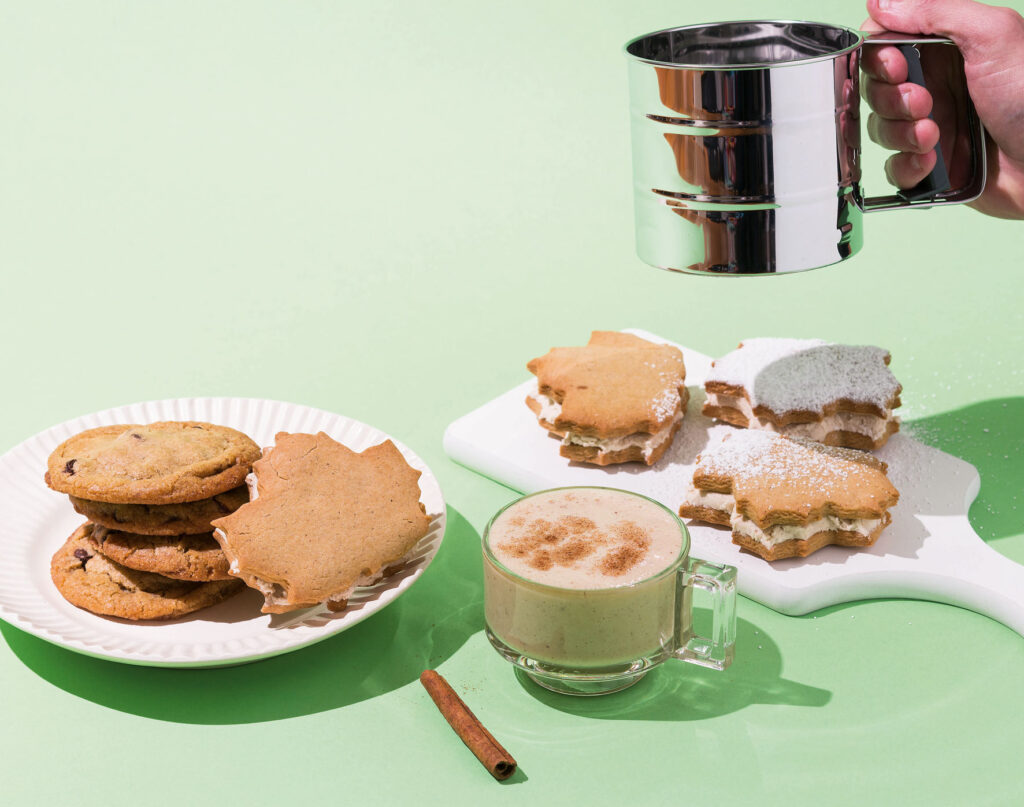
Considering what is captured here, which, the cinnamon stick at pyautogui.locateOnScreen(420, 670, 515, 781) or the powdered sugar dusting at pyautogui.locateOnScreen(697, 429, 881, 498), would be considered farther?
the powdered sugar dusting at pyautogui.locateOnScreen(697, 429, 881, 498)

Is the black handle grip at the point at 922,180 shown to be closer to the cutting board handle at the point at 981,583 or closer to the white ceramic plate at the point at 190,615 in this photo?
the cutting board handle at the point at 981,583

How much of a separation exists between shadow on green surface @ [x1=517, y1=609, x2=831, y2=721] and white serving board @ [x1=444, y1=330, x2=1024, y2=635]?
0.21m

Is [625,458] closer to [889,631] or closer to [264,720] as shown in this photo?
[889,631]

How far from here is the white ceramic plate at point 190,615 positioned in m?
2.27

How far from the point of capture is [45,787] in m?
2.18

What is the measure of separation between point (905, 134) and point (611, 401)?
95 cm

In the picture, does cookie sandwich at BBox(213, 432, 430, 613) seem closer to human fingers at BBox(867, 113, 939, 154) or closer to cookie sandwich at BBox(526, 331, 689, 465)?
cookie sandwich at BBox(526, 331, 689, 465)

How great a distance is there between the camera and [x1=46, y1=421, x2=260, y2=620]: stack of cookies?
93.7 inches

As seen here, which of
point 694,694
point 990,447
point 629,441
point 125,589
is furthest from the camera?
point 990,447

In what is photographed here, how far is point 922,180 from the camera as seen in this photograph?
8.97ft

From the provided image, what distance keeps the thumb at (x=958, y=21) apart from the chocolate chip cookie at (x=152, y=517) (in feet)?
6.27

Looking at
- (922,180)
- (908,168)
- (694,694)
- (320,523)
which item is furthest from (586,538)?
(908,168)

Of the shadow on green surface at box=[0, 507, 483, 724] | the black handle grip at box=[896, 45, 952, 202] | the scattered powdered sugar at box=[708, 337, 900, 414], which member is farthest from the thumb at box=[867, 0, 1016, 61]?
the shadow on green surface at box=[0, 507, 483, 724]

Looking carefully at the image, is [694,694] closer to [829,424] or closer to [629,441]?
[629,441]
